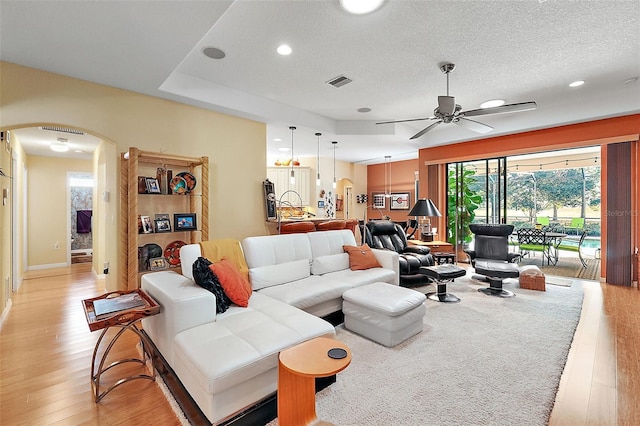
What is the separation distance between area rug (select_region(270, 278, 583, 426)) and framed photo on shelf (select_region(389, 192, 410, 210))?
6047 mm

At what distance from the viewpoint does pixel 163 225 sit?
144 inches

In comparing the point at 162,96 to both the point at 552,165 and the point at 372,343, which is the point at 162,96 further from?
the point at 552,165

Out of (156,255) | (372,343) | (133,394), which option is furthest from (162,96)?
(372,343)

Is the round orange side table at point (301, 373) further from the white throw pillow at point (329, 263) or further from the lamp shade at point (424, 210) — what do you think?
the lamp shade at point (424, 210)

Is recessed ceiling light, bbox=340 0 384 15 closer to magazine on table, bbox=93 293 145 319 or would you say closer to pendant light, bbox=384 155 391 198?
magazine on table, bbox=93 293 145 319

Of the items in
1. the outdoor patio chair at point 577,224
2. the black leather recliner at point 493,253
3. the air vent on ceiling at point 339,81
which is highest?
the air vent on ceiling at point 339,81

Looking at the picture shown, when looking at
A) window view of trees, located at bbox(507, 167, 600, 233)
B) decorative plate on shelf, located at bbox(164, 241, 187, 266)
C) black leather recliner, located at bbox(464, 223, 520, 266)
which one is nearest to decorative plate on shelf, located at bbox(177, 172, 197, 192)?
decorative plate on shelf, located at bbox(164, 241, 187, 266)

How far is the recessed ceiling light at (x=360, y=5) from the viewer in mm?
2311

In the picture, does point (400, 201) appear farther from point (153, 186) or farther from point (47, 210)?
point (47, 210)

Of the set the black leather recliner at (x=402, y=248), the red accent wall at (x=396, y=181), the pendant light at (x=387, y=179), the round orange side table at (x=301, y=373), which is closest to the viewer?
the round orange side table at (x=301, y=373)

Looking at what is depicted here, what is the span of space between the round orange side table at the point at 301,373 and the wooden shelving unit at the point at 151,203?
2643 millimetres

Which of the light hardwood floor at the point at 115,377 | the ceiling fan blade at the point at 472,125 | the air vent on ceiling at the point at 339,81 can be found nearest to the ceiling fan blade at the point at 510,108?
the ceiling fan blade at the point at 472,125

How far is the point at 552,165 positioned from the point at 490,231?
15.1 feet

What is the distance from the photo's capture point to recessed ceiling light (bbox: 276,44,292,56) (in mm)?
3017
